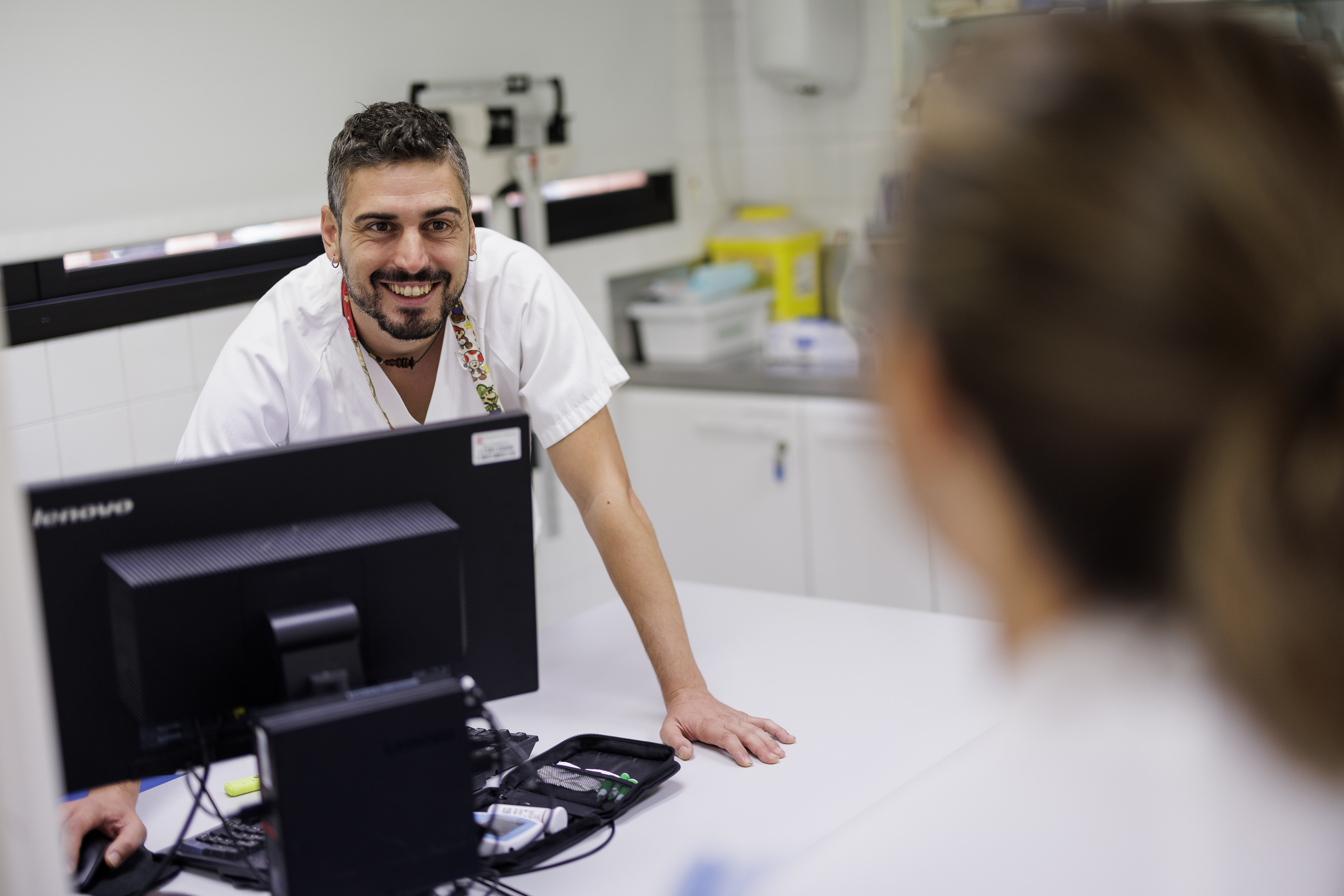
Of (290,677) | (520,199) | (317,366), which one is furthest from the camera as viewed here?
(520,199)

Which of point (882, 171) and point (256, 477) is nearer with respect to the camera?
point (882, 171)

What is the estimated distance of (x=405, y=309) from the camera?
1884 mm

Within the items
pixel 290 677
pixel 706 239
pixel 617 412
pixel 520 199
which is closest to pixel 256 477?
pixel 290 677

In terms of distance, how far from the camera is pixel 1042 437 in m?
0.53

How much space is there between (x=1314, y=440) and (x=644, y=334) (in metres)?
3.24

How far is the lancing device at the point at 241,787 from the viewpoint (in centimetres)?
154

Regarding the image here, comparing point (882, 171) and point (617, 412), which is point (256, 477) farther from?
point (617, 412)

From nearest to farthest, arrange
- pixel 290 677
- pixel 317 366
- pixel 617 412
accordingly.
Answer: pixel 290 677 < pixel 317 366 < pixel 617 412

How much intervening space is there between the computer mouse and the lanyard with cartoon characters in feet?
2.35

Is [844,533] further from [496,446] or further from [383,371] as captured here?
[496,446]

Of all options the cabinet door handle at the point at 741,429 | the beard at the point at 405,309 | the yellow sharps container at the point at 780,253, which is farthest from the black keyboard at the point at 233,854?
the yellow sharps container at the point at 780,253

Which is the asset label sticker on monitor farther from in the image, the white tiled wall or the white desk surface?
the white tiled wall

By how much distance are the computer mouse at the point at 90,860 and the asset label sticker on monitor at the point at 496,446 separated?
2.11ft

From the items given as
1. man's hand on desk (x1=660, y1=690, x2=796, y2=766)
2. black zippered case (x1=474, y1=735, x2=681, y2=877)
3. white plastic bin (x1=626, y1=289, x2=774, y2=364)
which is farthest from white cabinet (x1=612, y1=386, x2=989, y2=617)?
black zippered case (x1=474, y1=735, x2=681, y2=877)
